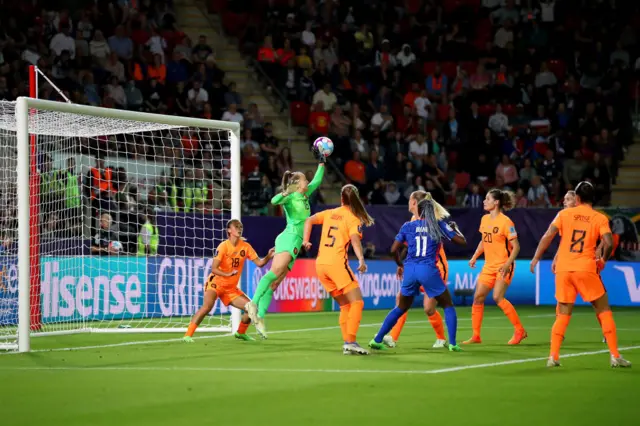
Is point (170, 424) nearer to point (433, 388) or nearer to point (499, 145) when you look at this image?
point (433, 388)

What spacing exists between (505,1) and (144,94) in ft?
42.5

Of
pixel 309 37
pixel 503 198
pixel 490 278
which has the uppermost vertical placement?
pixel 309 37

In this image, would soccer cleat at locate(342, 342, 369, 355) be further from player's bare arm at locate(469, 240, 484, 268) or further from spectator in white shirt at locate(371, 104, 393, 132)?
spectator in white shirt at locate(371, 104, 393, 132)

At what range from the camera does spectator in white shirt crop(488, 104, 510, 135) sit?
28.8 metres

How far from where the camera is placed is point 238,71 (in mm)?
29125

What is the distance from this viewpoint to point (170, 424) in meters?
7.62

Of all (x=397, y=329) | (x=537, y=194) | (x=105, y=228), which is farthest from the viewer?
(x=537, y=194)

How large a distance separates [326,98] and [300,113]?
30.7 inches

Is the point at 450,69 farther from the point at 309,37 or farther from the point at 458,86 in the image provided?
the point at 309,37

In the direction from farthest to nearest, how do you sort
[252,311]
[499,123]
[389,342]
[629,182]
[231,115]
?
[499,123], [629,182], [231,115], [252,311], [389,342]

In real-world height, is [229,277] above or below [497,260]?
below

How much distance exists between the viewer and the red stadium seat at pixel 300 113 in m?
28.1

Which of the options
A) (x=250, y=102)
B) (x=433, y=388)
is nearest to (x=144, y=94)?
(x=250, y=102)

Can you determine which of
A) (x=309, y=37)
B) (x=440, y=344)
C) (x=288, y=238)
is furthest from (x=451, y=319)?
(x=309, y=37)
